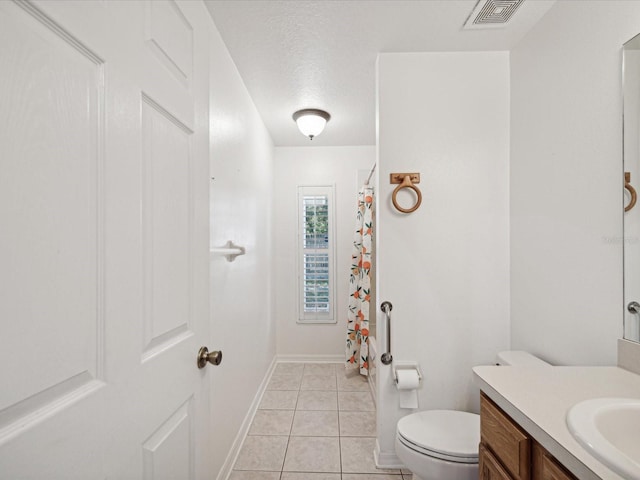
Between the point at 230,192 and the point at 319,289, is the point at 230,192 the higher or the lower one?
the higher one

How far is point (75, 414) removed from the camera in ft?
1.78

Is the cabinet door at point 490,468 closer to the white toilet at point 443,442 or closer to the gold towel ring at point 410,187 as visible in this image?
the white toilet at point 443,442

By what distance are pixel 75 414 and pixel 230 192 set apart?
62.7 inches

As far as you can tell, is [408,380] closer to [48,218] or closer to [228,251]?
[228,251]

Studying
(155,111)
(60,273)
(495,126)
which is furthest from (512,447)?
(495,126)

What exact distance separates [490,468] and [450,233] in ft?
3.88

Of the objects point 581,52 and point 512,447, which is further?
point 581,52

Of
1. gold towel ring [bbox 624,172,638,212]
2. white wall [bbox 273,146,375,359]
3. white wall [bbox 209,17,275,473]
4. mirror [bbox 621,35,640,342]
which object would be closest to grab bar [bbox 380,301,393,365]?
white wall [bbox 209,17,275,473]

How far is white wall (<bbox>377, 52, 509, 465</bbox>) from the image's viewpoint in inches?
76.5

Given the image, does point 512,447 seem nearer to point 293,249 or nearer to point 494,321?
point 494,321

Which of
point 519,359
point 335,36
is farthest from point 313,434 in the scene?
point 335,36

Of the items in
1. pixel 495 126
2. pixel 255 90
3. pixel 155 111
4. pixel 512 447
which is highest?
pixel 255 90

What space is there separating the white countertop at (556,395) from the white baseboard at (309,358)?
2.77 metres

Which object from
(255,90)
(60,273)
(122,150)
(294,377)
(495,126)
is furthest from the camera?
(294,377)
